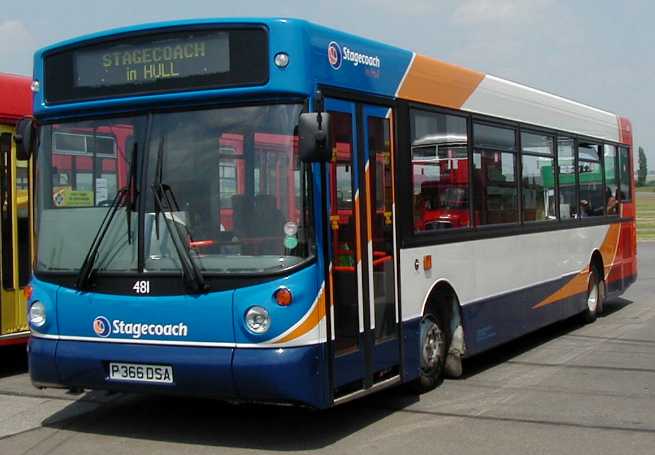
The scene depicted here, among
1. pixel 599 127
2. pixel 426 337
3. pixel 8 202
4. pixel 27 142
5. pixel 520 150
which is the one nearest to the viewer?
pixel 27 142

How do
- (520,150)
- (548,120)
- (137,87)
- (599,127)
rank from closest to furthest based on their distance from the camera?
1. (137,87)
2. (520,150)
3. (548,120)
4. (599,127)

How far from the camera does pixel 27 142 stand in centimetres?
741

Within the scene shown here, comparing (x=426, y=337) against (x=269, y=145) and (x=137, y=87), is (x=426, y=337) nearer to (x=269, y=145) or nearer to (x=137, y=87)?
(x=269, y=145)

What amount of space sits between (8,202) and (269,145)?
13.3 ft

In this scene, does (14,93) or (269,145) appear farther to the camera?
(14,93)

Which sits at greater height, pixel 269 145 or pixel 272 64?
pixel 272 64

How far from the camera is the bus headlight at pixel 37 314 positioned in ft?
23.0

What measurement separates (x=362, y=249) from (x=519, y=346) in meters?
5.09

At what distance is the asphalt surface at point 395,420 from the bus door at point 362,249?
0.48 metres

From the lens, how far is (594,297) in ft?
45.0

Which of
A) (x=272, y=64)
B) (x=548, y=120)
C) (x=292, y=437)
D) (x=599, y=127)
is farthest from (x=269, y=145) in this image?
(x=599, y=127)

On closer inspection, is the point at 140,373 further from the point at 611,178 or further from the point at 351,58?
the point at 611,178

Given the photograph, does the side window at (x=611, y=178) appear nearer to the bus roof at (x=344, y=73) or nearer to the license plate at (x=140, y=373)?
the bus roof at (x=344, y=73)

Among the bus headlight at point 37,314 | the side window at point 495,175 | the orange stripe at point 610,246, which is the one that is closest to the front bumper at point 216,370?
the bus headlight at point 37,314
